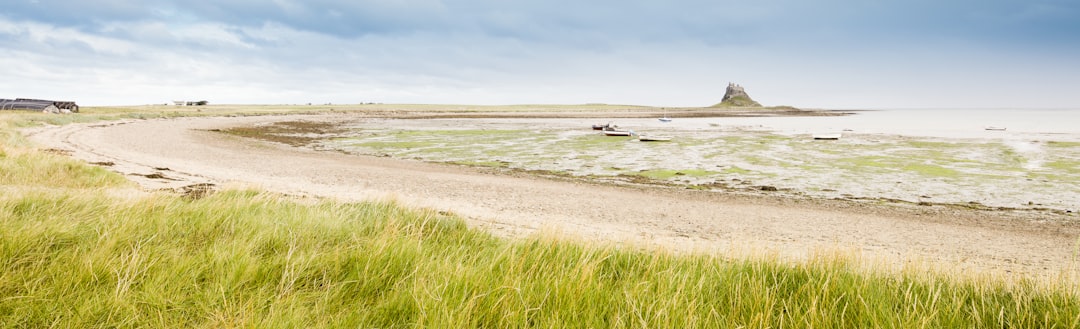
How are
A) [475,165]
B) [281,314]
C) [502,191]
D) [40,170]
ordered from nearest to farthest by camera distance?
[281,314] < [40,170] < [502,191] < [475,165]

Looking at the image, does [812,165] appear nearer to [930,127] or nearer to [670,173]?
[670,173]

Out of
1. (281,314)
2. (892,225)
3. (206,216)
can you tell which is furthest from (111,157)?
(892,225)

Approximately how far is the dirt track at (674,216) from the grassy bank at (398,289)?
1.63 m

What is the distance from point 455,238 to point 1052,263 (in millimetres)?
10639

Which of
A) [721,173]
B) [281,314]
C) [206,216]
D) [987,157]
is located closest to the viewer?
[281,314]

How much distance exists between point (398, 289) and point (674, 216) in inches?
406

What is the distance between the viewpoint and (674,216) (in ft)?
43.0

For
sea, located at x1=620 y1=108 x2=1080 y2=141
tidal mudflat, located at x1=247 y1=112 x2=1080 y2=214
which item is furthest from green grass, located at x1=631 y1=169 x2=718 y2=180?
sea, located at x1=620 y1=108 x2=1080 y2=141

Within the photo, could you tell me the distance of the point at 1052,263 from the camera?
30.2 ft

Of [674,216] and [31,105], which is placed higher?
[31,105]

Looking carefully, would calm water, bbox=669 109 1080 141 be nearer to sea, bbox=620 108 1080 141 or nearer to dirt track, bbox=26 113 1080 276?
sea, bbox=620 108 1080 141

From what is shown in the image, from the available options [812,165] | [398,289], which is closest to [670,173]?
[812,165]

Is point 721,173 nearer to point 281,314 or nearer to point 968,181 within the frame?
point 968,181

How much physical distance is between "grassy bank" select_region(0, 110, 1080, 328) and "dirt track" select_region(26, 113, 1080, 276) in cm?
163
